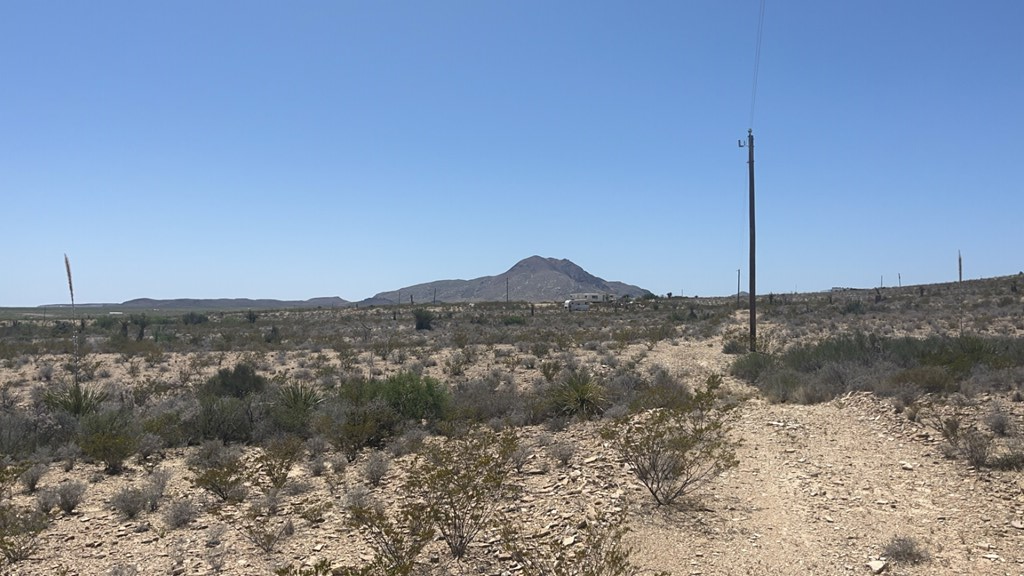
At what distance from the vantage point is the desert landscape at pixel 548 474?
6.27 meters

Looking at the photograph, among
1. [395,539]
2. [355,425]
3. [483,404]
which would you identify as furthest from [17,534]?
[483,404]

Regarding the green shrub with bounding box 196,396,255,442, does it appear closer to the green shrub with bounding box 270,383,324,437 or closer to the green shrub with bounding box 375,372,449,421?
the green shrub with bounding box 270,383,324,437

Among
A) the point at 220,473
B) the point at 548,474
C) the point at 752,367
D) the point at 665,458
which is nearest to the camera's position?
the point at 665,458

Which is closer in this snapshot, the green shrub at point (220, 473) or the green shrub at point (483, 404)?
the green shrub at point (220, 473)

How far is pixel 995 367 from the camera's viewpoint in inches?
529

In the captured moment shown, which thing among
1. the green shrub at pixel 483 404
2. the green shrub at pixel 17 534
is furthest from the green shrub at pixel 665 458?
the green shrub at pixel 17 534

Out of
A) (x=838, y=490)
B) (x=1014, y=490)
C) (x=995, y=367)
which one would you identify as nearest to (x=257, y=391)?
(x=838, y=490)

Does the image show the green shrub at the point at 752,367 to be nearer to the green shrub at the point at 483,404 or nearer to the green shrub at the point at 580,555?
the green shrub at the point at 483,404

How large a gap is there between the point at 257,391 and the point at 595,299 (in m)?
94.8

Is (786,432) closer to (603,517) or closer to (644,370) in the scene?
(603,517)

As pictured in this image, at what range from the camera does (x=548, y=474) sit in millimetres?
9047

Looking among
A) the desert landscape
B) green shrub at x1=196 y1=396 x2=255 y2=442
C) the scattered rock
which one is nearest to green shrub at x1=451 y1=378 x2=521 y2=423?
the desert landscape

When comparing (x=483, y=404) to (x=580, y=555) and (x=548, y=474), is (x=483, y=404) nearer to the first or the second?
(x=548, y=474)

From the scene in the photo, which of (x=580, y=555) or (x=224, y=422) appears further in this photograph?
(x=224, y=422)
